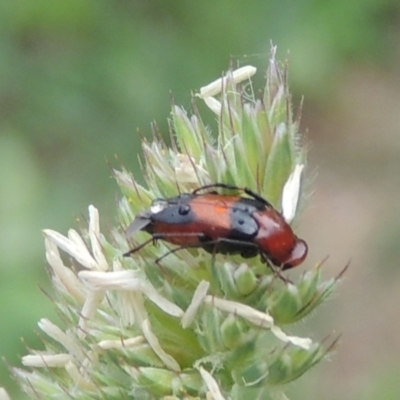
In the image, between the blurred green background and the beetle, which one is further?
the blurred green background

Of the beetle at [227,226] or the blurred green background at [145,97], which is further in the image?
the blurred green background at [145,97]

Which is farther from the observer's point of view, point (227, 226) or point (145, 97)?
point (145, 97)

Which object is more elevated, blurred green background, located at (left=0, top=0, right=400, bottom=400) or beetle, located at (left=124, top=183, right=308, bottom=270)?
blurred green background, located at (left=0, top=0, right=400, bottom=400)

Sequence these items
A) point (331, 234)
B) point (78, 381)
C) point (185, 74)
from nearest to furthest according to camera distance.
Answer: point (78, 381), point (185, 74), point (331, 234)

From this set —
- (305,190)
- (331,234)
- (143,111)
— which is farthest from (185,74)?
(305,190)

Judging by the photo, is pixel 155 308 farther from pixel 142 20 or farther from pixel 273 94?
pixel 142 20
